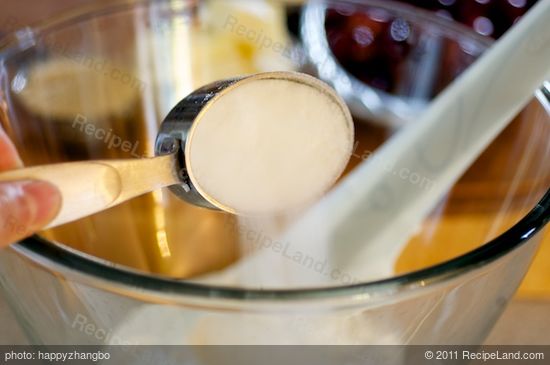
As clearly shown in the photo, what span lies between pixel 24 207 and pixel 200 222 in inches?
11.2

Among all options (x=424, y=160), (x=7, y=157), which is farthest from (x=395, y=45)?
(x=7, y=157)

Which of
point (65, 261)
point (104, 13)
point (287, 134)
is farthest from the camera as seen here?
point (104, 13)

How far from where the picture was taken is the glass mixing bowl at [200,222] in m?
0.28

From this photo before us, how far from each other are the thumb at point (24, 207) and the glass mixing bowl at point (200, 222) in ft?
0.03

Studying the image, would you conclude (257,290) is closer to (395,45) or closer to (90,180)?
(90,180)


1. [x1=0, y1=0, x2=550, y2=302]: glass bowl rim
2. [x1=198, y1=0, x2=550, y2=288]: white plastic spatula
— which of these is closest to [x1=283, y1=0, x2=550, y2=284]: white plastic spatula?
[x1=198, y1=0, x2=550, y2=288]: white plastic spatula

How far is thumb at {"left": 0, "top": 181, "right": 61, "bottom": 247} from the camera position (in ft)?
0.89

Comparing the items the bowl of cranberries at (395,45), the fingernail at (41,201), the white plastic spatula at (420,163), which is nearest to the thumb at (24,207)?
the fingernail at (41,201)

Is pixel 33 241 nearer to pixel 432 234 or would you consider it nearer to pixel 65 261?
pixel 65 261

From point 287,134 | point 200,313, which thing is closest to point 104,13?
point 287,134

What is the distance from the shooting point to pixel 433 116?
478 mm

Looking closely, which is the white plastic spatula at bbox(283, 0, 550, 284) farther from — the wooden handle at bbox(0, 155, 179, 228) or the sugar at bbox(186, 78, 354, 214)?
the wooden handle at bbox(0, 155, 179, 228)

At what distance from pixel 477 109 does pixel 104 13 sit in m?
0.30

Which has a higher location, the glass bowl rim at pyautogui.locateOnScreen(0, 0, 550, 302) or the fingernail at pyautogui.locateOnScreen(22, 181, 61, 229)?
the fingernail at pyautogui.locateOnScreen(22, 181, 61, 229)
